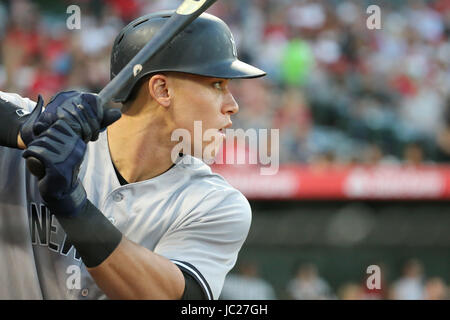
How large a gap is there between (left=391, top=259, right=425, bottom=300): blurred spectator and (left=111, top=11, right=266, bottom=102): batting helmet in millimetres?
4208

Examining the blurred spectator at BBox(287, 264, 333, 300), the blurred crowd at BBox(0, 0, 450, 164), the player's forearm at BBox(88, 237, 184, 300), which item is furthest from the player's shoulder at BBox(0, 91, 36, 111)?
the blurred crowd at BBox(0, 0, 450, 164)

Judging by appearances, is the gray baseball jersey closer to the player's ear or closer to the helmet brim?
the player's ear

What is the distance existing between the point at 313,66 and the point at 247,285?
8.14 ft

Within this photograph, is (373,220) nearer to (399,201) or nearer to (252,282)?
(399,201)

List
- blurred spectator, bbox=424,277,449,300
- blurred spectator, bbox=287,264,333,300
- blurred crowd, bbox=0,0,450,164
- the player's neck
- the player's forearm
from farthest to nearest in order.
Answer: blurred crowd, bbox=0,0,450,164 < blurred spectator, bbox=424,277,449,300 < blurred spectator, bbox=287,264,333,300 < the player's neck < the player's forearm

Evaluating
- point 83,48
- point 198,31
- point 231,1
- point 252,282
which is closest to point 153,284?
point 198,31

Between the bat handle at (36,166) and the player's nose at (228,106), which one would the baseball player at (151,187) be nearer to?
the player's nose at (228,106)

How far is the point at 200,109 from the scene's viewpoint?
2.25 meters

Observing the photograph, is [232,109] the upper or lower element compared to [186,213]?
upper

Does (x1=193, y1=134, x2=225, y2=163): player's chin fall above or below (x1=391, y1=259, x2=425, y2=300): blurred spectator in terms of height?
above

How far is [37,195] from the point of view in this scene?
2.29 metres

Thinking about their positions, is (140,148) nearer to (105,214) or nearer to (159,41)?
(105,214)

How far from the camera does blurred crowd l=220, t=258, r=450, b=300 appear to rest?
228 inches

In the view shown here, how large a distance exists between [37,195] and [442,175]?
4.66m
